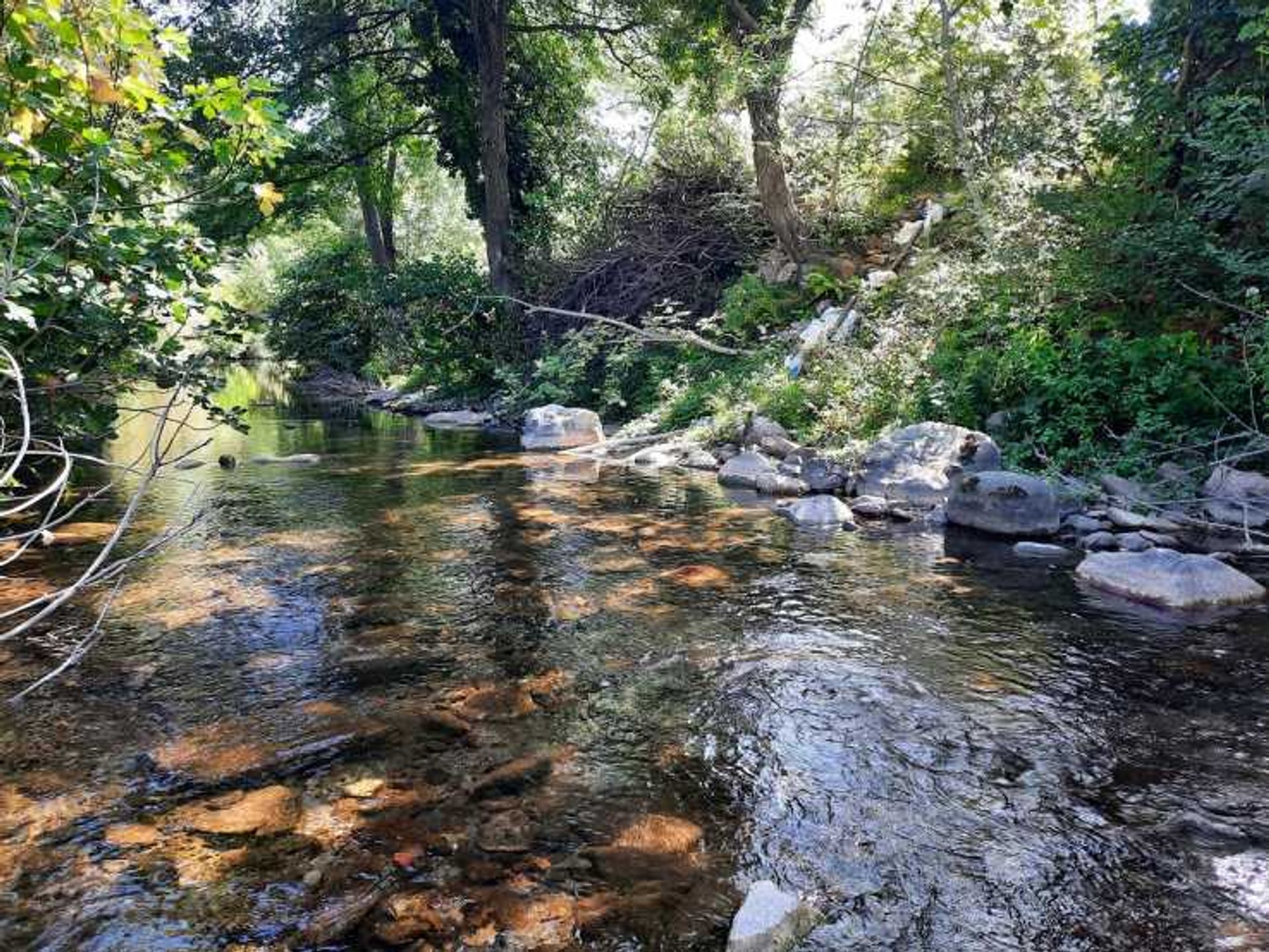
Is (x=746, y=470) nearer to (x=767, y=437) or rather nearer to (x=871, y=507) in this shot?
(x=767, y=437)

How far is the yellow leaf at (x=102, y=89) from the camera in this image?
3.70 meters

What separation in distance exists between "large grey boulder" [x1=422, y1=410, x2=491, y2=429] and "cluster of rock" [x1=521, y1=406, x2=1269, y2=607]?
24.9 feet

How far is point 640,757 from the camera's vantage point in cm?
348

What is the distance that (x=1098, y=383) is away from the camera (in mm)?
7977

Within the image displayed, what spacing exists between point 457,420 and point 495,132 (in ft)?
19.6

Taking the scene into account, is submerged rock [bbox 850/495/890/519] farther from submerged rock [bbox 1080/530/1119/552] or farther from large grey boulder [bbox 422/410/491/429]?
large grey boulder [bbox 422/410/491/429]

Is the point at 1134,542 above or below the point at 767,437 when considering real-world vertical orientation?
below

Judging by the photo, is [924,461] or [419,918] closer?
[419,918]

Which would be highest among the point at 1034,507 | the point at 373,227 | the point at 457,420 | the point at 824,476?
the point at 373,227

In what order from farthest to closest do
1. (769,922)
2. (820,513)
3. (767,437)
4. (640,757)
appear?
(767,437) < (820,513) < (640,757) < (769,922)

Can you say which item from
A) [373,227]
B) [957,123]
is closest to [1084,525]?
[957,123]

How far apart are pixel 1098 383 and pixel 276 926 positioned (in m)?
7.99

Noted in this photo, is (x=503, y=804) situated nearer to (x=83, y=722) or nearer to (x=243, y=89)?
(x=83, y=722)

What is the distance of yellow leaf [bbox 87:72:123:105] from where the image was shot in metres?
3.70
